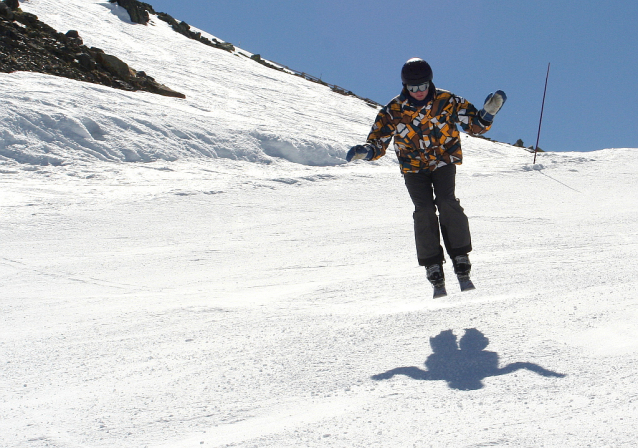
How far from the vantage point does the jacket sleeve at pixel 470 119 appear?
3.87 metres

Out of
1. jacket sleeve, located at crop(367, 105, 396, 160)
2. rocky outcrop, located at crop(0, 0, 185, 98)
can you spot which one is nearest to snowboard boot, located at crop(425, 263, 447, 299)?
jacket sleeve, located at crop(367, 105, 396, 160)

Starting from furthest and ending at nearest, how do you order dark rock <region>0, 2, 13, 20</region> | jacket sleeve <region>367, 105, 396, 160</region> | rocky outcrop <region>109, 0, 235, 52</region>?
rocky outcrop <region>109, 0, 235, 52</region> < dark rock <region>0, 2, 13, 20</region> < jacket sleeve <region>367, 105, 396, 160</region>

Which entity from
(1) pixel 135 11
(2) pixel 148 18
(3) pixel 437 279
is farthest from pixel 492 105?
(2) pixel 148 18

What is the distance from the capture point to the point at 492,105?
3830 mm

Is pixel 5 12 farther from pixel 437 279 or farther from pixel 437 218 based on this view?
pixel 437 279

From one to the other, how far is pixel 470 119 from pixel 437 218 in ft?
2.50

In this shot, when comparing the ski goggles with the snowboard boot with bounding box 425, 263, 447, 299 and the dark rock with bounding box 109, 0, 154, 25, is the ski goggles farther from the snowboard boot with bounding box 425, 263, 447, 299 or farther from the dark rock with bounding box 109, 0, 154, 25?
the dark rock with bounding box 109, 0, 154, 25

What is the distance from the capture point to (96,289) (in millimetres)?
4328

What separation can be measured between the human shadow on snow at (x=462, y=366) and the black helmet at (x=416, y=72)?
5.88 feet

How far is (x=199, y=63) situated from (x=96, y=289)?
22.0 m

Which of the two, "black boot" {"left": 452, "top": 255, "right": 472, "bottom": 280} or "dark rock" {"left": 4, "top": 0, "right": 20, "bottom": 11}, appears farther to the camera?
"dark rock" {"left": 4, "top": 0, "right": 20, "bottom": 11}

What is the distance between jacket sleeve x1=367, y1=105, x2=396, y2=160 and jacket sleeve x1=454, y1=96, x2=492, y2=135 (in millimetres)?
483

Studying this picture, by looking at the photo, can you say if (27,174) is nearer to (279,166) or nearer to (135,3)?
(279,166)

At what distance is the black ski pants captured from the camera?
366 cm
